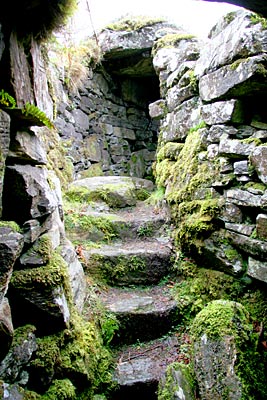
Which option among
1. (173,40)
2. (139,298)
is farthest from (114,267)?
(173,40)

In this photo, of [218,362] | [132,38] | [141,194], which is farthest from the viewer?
[132,38]

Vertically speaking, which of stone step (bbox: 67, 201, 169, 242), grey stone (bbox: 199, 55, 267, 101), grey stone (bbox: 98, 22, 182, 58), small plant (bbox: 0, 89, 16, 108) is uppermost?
grey stone (bbox: 98, 22, 182, 58)

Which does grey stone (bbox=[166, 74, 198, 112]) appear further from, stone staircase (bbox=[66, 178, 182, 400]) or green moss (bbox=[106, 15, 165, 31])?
green moss (bbox=[106, 15, 165, 31])

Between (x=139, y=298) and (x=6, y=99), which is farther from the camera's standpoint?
(x=139, y=298)

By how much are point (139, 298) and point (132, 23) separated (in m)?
6.31

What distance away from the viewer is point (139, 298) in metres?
3.51

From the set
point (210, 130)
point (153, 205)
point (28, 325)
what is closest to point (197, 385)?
point (28, 325)

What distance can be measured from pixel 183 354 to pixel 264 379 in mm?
743

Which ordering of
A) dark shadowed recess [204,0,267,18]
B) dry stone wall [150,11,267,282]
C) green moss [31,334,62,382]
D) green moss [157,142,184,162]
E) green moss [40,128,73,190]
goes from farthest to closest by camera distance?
green moss [157,142,184,162], green moss [40,128,73,190], dry stone wall [150,11,267,282], green moss [31,334,62,382], dark shadowed recess [204,0,267,18]

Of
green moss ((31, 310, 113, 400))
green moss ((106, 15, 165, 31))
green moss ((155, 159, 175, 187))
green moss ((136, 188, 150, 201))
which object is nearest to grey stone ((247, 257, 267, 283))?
green moss ((31, 310, 113, 400))

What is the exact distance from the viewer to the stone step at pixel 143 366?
2715mm

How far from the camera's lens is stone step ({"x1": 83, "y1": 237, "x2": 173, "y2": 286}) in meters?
3.75

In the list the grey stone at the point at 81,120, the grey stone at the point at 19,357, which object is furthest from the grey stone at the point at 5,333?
the grey stone at the point at 81,120

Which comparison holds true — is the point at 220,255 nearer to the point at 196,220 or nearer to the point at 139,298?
the point at 196,220
